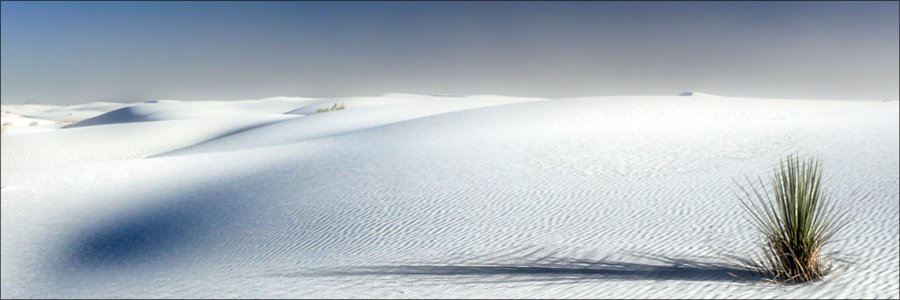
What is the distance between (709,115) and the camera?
746 inches

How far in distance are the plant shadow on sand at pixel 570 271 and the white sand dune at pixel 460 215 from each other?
3 cm

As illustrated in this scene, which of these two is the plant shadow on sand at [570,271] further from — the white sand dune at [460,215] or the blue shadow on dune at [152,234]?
the blue shadow on dune at [152,234]

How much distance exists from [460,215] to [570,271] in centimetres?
295

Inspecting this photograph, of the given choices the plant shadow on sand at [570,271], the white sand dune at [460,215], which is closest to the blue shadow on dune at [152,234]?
the white sand dune at [460,215]

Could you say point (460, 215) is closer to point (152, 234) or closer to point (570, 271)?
point (570, 271)

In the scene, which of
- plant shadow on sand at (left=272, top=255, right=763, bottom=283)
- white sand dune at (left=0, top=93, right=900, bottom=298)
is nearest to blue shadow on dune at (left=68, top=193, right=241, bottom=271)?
white sand dune at (left=0, top=93, right=900, bottom=298)

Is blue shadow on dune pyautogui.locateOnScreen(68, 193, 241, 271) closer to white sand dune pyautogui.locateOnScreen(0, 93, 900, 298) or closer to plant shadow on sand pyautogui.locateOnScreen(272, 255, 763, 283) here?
white sand dune pyautogui.locateOnScreen(0, 93, 900, 298)

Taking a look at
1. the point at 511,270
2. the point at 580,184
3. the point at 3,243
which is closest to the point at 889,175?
the point at 580,184

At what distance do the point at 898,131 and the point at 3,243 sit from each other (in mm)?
14685

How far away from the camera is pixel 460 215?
8828mm

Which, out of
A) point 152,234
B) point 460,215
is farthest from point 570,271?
point 152,234

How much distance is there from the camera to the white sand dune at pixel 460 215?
232 inches

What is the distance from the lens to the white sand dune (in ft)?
19.3

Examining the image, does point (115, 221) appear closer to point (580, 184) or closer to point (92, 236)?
point (92, 236)
